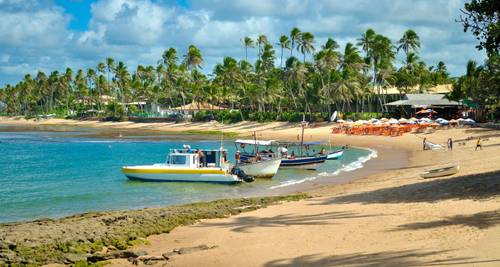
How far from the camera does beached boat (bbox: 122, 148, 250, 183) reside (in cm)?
3492

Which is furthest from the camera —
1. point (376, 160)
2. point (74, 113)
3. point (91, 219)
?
point (74, 113)

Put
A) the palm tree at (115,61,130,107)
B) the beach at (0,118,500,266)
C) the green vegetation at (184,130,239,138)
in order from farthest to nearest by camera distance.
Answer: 1. the palm tree at (115,61,130,107)
2. the green vegetation at (184,130,239,138)
3. the beach at (0,118,500,266)

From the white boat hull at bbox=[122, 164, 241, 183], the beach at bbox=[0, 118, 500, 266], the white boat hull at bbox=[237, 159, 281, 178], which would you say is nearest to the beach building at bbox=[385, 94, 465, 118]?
the white boat hull at bbox=[237, 159, 281, 178]

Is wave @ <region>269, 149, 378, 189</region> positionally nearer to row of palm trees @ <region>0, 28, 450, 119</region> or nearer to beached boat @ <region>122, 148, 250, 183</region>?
beached boat @ <region>122, 148, 250, 183</region>

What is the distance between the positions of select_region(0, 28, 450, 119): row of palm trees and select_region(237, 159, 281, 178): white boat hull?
49.6 meters

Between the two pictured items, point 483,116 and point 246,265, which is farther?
point 483,116

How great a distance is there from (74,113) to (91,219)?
151416 mm

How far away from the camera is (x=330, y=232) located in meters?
16.1

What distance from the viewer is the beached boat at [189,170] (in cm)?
3492

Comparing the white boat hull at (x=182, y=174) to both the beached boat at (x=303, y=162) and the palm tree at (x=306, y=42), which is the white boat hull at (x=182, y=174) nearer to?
the beached boat at (x=303, y=162)

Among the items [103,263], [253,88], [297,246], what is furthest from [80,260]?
[253,88]

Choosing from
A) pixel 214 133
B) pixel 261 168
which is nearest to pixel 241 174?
pixel 261 168

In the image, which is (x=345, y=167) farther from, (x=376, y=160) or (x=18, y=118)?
(x=18, y=118)

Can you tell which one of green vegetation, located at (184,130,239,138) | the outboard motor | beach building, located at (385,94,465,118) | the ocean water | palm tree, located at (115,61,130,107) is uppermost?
palm tree, located at (115,61,130,107)
